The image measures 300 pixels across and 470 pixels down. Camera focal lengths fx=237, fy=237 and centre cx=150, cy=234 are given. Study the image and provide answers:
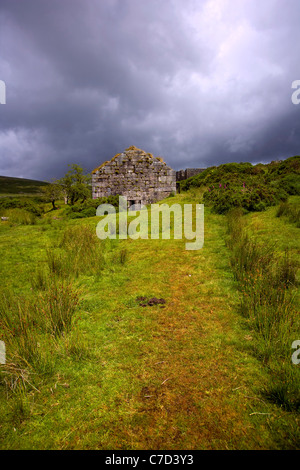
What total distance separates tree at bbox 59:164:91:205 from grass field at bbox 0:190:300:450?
24.0m

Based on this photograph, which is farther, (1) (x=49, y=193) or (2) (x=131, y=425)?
(1) (x=49, y=193)

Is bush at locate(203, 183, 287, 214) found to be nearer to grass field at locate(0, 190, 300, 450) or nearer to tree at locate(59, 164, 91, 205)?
grass field at locate(0, 190, 300, 450)

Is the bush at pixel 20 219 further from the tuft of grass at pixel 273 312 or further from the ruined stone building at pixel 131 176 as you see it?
the tuft of grass at pixel 273 312

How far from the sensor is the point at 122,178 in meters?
14.2

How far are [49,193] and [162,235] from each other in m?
23.5

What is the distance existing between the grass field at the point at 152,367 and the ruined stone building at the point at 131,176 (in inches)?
392

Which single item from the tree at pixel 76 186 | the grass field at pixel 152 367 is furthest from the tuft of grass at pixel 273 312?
the tree at pixel 76 186

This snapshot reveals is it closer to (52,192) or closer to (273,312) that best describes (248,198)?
(273,312)

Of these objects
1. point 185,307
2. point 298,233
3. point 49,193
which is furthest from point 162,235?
point 49,193

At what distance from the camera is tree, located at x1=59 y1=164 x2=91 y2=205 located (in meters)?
27.5

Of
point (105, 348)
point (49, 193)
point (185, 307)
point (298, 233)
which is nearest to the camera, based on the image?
point (105, 348)

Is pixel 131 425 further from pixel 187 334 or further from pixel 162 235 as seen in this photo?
pixel 162 235

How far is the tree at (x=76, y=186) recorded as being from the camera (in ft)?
90.1

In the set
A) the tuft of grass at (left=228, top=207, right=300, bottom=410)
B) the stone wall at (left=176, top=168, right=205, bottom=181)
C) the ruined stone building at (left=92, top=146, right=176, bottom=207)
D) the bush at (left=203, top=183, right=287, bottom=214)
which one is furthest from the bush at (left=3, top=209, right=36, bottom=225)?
the stone wall at (left=176, top=168, right=205, bottom=181)
